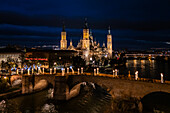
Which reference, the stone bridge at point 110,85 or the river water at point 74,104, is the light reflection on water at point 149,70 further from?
the stone bridge at point 110,85

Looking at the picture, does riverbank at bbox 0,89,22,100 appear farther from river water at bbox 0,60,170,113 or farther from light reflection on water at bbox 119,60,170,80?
light reflection on water at bbox 119,60,170,80

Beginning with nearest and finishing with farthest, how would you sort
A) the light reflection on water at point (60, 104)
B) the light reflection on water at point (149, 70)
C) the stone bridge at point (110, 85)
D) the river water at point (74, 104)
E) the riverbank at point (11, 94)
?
Result: 1. the stone bridge at point (110, 85)
2. the river water at point (74, 104)
3. the light reflection on water at point (60, 104)
4. the riverbank at point (11, 94)
5. the light reflection on water at point (149, 70)

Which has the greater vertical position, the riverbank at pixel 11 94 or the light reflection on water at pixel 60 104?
the riverbank at pixel 11 94

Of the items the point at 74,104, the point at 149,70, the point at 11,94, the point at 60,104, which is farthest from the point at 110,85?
the point at 149,70

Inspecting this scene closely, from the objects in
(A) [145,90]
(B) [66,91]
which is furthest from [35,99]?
(A) [145,90]

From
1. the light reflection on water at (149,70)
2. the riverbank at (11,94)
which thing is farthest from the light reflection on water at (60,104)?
the light reflection on water at (149,70)

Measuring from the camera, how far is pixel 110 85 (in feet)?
114

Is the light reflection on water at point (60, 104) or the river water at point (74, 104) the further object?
the light reflection on water at point (60, 104)

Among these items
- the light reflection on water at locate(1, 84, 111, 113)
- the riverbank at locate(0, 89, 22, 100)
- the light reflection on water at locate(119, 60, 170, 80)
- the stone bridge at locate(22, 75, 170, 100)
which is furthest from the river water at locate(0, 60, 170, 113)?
the light reflection on water at locate(119, 60, 170, 80)

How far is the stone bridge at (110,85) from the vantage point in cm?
2945

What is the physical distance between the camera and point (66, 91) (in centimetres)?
3878

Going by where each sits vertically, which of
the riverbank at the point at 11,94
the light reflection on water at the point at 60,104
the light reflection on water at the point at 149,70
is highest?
the light reflection on water at the point at 149,70

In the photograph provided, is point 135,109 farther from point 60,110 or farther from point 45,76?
point 45,76

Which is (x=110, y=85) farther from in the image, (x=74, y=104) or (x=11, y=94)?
(x=11, y=94)
